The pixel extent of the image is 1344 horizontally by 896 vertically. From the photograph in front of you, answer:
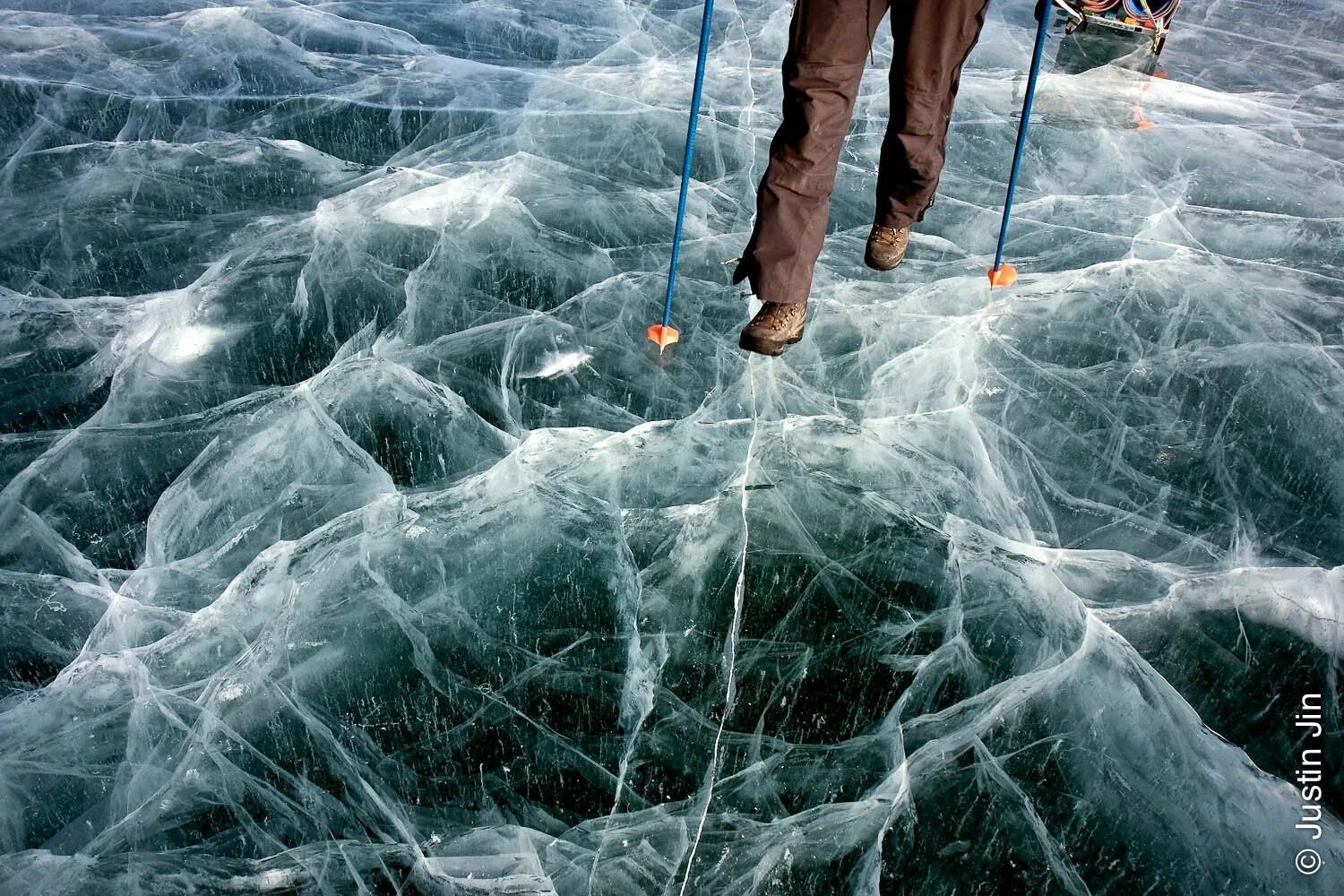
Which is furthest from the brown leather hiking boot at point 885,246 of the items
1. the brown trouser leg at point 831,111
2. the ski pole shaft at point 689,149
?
the ski pole shaft at point 689,149

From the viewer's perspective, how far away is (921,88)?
2.36 metres

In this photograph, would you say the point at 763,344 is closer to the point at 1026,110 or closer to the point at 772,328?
the point at 772,328

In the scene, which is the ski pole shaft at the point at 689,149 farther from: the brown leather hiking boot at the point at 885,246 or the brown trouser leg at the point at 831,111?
the brown leather hiking boot at the point at 885,246

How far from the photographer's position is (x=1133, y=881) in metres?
1.50

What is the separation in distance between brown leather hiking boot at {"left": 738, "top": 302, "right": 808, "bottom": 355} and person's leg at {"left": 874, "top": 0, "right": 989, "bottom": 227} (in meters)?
0.42

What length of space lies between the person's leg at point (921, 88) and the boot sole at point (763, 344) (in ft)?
1.52

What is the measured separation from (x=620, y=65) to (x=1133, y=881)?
304cm

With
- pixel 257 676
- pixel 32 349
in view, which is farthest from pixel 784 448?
pixel 32 349

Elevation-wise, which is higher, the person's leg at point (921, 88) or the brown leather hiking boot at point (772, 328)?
the person's leg at point (921, 88)

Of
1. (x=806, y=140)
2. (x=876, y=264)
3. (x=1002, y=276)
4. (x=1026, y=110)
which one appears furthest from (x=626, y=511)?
(x=1026, y=110)

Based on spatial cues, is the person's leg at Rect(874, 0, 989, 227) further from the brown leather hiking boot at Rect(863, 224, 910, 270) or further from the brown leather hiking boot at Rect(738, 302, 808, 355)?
the brown leather hiking boot at Rect(738, 302, 808, 355)

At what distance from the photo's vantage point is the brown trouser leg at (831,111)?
2059mm

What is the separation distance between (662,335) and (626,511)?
533mm

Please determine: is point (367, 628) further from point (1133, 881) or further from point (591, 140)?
point (591, 140)
